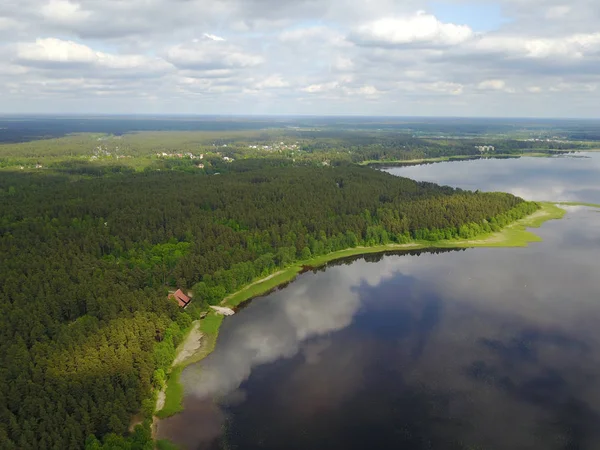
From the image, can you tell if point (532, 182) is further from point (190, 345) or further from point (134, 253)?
point (190, 345)

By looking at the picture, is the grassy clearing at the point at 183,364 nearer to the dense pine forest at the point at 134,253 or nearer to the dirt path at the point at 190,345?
the dirt path at the point at 190,345

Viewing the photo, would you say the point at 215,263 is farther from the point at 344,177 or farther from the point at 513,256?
the point at 344,177

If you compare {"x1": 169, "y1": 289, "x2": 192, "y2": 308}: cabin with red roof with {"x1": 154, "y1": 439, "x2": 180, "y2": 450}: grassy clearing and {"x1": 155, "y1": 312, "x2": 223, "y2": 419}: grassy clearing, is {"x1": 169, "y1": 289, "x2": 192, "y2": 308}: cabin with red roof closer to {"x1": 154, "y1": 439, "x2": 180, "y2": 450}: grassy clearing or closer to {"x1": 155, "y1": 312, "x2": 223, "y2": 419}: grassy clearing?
{"x1": 155, "y1": 312, "x2": 223, "y2": 419}: grassy clearing

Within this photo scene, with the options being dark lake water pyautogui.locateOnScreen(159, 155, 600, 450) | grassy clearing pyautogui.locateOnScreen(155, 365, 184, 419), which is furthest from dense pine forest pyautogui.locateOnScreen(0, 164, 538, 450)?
dark lake water pyautogui.locateOnScreen(159, 155, 600, 450)

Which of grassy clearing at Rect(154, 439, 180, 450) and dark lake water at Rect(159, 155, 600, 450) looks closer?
grassy clearing at Rect(154, 439, 180, 450)

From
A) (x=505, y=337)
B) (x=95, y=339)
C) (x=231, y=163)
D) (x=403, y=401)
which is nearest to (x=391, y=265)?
(x=505, y=337)
